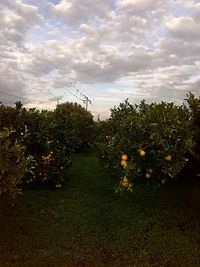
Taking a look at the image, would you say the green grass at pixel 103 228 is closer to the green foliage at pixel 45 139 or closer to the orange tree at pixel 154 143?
the green foliage at pixel 45 139

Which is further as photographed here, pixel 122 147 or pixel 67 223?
pixel 67 223

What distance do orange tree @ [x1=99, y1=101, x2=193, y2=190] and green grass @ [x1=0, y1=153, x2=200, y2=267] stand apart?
1608 mm

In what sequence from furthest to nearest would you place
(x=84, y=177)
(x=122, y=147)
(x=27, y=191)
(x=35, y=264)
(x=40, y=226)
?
(x=84, y=177) < (x=27, y=191) < (x=40, y=226) < (x=122, y=147) < (x=35, y=264)

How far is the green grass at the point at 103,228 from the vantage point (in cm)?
830

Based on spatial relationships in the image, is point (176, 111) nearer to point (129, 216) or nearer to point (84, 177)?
point (129, 216)

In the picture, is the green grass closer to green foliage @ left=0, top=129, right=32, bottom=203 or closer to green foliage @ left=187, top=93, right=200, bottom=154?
green foliage @ left=0, top=129, right=32, bottom=203

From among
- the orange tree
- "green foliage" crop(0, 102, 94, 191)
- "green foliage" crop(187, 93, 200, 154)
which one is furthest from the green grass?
"green foliage" crop(187, 93, 200, 154)

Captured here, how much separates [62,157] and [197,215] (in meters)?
5.94

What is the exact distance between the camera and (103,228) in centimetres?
1002

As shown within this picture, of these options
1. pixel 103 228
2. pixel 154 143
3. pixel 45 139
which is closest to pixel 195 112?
pixel 154 143

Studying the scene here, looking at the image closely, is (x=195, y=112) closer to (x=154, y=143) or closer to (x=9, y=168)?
(x=154, y=143)

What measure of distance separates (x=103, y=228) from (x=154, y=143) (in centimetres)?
315

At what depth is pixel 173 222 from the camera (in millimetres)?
10219

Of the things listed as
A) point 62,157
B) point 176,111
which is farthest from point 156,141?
point 62,157
